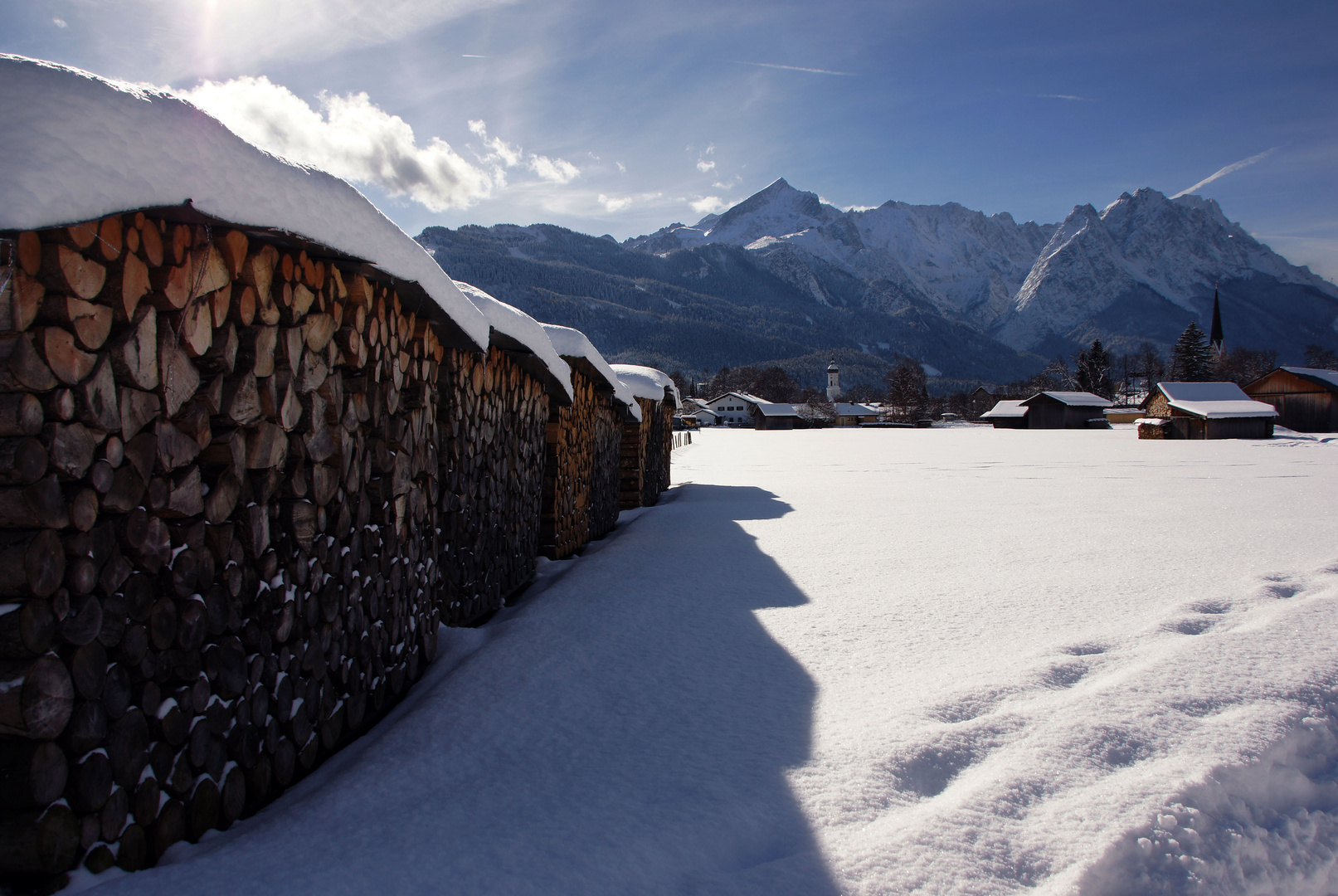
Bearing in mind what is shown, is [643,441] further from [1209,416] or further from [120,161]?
[1209,416]

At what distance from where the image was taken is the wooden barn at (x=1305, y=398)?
36625mm

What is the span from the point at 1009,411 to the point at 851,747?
63.2 m

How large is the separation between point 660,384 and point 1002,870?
389 inches

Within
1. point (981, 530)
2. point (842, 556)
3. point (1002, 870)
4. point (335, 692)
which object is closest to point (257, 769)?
point (335, 692)

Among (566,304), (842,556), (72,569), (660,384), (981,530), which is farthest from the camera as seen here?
(566,304)

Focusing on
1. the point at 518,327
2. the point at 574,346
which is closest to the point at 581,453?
the point at 574,346

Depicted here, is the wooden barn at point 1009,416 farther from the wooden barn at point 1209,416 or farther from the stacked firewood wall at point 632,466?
the stacked firewood wall at point 632,466

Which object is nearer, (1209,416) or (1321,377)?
(1209,416)

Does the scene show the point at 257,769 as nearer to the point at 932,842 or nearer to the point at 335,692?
the point at 335,692

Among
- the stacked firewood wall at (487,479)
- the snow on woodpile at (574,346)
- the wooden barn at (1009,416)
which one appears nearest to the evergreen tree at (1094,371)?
the wooden barn at (1009,416)

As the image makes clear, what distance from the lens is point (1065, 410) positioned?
2040 inches

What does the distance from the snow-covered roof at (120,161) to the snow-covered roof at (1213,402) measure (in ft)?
138

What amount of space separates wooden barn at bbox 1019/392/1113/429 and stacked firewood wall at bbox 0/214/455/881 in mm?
58477

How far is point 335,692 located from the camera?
2.65 metres
